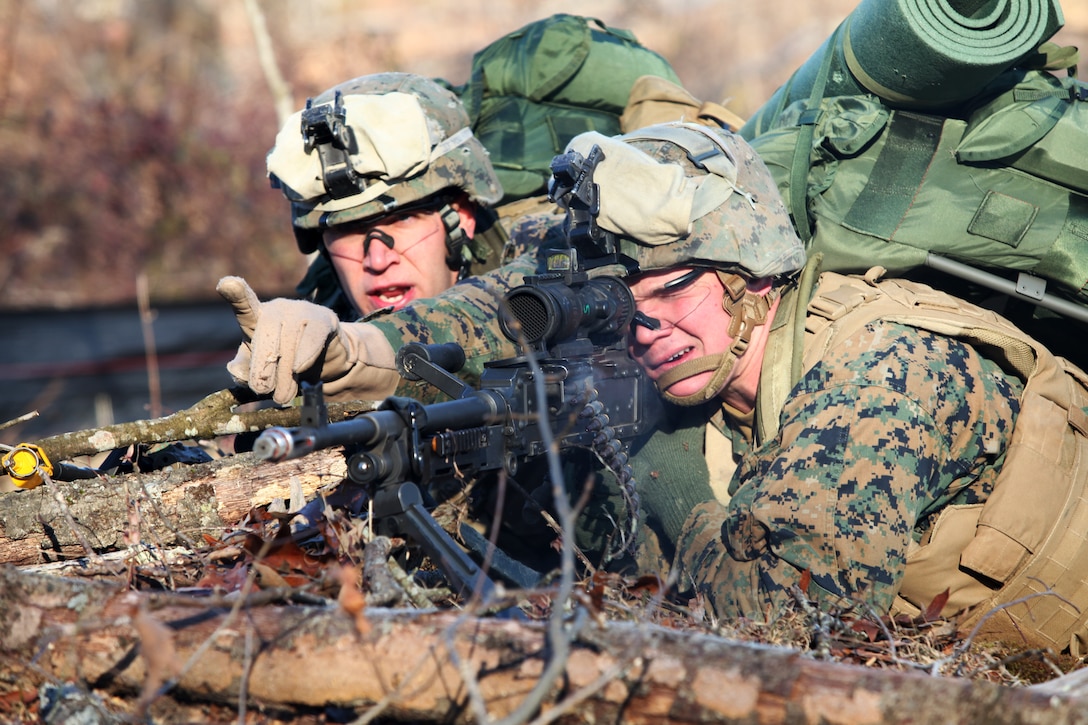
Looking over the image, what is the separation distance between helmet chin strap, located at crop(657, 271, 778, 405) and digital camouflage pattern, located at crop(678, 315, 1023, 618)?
0.37 m

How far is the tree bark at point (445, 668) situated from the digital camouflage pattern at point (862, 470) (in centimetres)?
112

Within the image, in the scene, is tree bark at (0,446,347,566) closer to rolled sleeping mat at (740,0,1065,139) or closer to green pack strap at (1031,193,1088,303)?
rolled sleeping mat at (740,0,1065,139)

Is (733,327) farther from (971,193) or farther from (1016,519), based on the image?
(1016,519)

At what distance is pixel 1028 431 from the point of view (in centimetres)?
372

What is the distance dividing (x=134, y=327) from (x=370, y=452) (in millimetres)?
8452

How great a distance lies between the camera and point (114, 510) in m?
3.65

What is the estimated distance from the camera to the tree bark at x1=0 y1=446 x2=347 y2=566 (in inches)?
143

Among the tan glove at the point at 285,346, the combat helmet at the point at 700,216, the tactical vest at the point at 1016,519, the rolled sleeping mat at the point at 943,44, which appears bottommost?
the tactical vest at the point at 1016,519

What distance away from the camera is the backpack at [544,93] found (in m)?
6.12

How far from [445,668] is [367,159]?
3306 mm

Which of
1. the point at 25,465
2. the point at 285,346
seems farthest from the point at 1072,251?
the point at 25,465

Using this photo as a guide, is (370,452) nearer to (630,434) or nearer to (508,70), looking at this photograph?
(630,434)

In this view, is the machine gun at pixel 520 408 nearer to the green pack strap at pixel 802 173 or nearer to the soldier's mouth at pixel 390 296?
the green pack strap at pixel 802 173

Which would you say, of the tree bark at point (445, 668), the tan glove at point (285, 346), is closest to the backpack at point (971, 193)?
the tan glove at point (285, 346)
